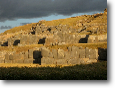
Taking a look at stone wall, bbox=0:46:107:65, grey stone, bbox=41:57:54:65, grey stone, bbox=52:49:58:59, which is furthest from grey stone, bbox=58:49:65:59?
grey stone, bbox=41:57:54:65

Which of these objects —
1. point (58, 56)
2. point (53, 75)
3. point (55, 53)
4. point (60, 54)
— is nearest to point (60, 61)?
point (58, 56)

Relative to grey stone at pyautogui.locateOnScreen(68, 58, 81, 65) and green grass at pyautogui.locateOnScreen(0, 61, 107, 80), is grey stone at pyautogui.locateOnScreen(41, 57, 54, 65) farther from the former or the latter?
green grass at pyautogui.locateOnScreen(0, 61, 107, 80)

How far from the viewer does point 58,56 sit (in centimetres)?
2534

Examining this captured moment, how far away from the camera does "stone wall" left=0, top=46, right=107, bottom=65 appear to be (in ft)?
82.2

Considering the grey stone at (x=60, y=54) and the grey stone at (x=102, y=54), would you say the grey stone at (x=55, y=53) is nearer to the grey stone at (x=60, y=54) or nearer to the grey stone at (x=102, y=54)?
the grey stone at (x=60, y=54)

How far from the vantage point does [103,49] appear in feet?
88.2

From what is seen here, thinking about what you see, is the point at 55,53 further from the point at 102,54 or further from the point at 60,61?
the point at 102,54

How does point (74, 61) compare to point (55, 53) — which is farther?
point (74, 61)

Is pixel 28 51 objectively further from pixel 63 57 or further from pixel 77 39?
pixel 77 39

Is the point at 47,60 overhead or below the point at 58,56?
below

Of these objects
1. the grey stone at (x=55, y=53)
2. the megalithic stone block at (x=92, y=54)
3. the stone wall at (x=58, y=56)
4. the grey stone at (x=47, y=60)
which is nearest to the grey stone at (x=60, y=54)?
the stone wall at (x=58, y=56)

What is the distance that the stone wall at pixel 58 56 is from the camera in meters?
25.1
